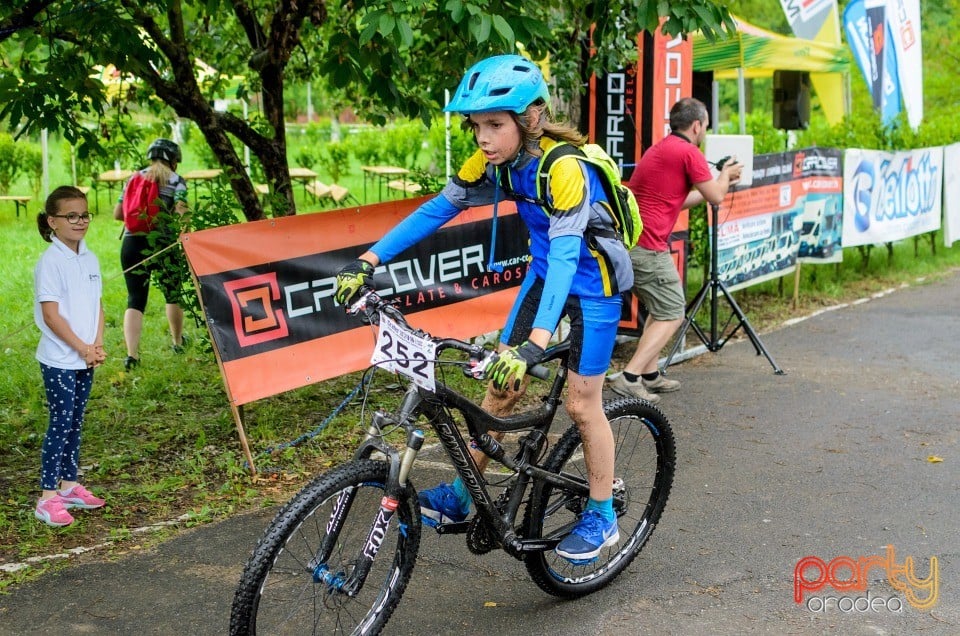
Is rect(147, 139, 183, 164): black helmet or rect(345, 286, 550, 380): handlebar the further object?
rect(147, 139, 183, 164): black helmet

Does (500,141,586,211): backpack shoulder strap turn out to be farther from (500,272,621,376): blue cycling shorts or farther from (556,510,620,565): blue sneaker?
(556,510,620,565): blue sneaker

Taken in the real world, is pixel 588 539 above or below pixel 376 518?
below

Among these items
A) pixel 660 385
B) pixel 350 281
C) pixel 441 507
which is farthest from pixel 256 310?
pixel 660 385

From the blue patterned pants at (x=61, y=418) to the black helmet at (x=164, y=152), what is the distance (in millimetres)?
3632

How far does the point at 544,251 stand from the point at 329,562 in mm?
1492

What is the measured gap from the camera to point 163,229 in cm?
662

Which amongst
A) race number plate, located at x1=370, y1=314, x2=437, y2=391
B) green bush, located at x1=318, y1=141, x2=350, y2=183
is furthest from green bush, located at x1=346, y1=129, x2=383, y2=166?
race number plate, located at x1=370, y1=314, x2=437, y2=391

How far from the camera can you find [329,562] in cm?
369

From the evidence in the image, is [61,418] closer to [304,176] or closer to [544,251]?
[544,251]

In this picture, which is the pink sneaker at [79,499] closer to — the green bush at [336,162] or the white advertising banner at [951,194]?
the white advertising banner at [951,194]

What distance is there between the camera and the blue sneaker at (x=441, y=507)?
4.20 meters

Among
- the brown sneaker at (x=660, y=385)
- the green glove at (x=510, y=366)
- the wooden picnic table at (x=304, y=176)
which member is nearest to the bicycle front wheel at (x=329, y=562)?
the green glove at (x=510, y=366)

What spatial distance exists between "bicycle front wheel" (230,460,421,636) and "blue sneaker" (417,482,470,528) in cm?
32

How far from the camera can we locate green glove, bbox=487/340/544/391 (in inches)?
134
